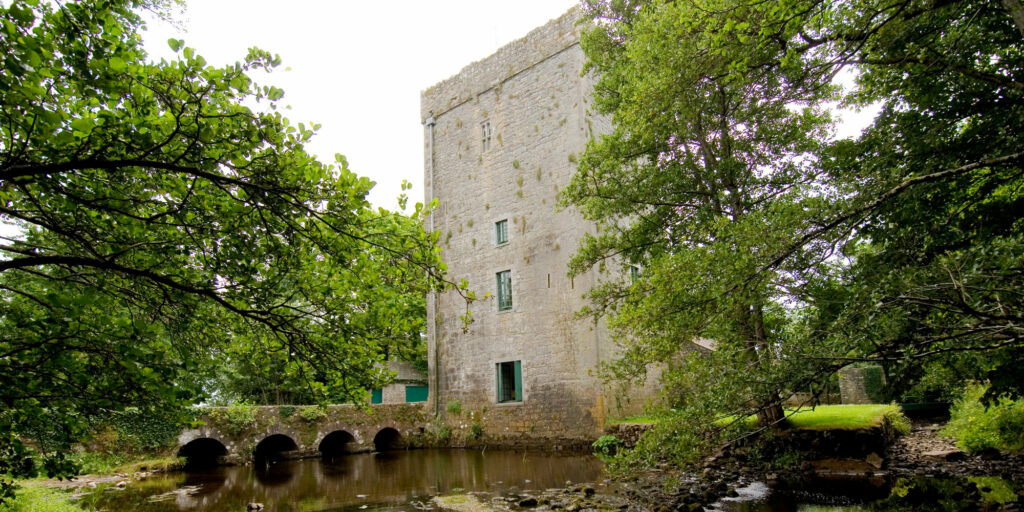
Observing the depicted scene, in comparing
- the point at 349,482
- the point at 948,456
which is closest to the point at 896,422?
the point at 948,456

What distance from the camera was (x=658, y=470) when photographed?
9883 millimetres

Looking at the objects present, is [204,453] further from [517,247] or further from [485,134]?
[485,134]

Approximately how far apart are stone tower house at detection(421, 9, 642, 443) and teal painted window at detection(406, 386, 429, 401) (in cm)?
375

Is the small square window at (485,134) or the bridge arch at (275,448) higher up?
the small square window at (485,134)

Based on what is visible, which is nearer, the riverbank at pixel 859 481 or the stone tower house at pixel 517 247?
the riverbank at pixel 859 481

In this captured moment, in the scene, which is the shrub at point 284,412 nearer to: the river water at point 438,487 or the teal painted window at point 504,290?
the river water at point 438,487

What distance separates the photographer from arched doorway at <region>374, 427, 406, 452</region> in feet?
61.2

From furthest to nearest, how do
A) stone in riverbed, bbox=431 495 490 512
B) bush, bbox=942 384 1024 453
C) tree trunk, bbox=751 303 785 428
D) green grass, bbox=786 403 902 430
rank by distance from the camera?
green grass, bbox=786 403 902 430, bush, bbox=942 384 1024 453, stone in riverbed, bbox=431 495 490 512, tree trunk, bbox=751 303 785 428

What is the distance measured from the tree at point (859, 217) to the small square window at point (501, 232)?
1006cm

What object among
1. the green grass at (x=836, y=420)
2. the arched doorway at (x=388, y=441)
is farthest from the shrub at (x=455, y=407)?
the green grass at (x=836, y=420)

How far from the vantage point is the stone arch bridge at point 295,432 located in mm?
15367

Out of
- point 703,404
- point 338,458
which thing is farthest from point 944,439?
point 338,458

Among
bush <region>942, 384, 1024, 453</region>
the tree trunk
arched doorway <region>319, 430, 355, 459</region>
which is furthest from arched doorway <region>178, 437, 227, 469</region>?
bush <region>942, 384, 1024, 453</region>

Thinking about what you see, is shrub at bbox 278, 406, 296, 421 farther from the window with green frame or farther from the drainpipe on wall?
the window with green frame
